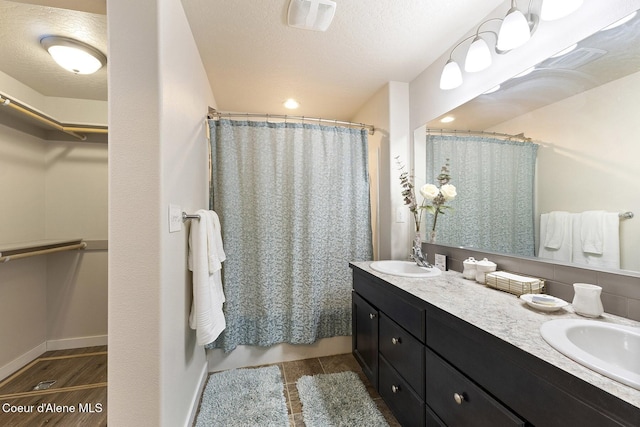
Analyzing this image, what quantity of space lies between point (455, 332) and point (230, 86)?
2.35 metres

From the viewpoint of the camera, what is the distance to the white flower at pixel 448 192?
5.18ft

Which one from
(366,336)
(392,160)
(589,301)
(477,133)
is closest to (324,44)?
(392,160)

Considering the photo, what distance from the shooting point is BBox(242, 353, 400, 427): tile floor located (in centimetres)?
146

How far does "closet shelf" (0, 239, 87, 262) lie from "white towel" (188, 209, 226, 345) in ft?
4.31

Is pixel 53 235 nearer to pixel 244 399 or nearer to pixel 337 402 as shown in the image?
pixel 244 399

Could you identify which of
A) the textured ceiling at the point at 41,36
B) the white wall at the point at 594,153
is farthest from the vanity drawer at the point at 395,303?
the textured ceiling at the point at 41,36

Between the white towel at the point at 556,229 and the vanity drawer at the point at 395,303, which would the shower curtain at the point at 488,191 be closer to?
the white towel at the point at 556,229

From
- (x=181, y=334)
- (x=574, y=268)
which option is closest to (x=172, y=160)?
(x=181, y=334)

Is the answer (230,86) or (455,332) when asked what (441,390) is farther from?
(230,86)

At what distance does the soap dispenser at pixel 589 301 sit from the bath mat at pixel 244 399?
151cm

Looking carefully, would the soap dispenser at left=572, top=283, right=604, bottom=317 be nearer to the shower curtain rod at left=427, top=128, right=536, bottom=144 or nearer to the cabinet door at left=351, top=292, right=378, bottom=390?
the shower curtain rod at left=427, top=128, right=536, bottom=144

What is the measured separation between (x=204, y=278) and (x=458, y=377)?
1.24 m

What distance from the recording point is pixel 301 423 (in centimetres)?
138

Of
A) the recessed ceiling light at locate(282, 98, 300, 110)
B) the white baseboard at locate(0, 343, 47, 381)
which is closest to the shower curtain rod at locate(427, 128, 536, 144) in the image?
the recessed ceiling light at locate(282, 98, 300, 110)
